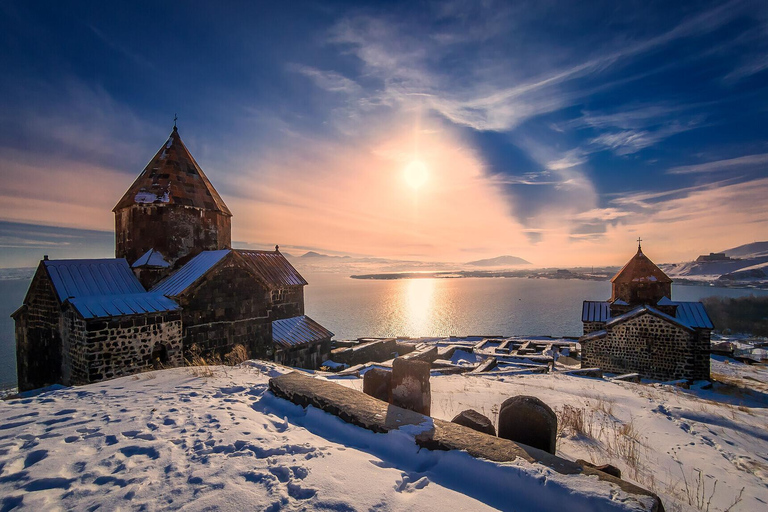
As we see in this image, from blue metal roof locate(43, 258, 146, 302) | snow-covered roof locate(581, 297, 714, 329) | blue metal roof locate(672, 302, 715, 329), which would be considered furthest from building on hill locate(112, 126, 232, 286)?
blue metal roof locate(672, 302, 715, 329)

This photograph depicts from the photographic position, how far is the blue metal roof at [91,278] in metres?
9.33

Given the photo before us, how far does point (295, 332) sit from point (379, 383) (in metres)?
10.7

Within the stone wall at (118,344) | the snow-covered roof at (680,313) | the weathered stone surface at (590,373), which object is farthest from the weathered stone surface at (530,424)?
the snow-covered roof at (680,313)

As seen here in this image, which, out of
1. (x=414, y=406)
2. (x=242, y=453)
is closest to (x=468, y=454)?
(x=414, y=406)

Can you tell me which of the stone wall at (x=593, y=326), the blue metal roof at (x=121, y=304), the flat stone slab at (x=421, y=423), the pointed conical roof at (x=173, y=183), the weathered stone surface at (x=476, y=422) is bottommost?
the stone wall at (x=593, y=326)

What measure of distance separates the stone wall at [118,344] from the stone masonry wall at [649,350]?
1915 centimetres

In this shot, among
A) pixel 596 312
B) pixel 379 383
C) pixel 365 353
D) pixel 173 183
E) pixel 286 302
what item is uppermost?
pixel 173 183

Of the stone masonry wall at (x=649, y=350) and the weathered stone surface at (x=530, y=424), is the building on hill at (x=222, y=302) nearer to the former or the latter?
the weathered stone surface at (x=530, y=424)

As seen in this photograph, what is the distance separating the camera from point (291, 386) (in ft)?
15.1

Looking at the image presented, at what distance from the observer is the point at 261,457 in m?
3.05

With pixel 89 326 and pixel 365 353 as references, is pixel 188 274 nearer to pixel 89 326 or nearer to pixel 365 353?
pixel 89 326

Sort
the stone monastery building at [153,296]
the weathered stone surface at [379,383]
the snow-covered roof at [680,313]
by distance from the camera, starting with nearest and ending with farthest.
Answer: the weathered stone surface at [379,383] → the stone monastery building at [153,296] → the snow-covered roof at [680,313]

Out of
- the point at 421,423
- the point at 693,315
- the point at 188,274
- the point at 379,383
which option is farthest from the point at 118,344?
the point at 693,315

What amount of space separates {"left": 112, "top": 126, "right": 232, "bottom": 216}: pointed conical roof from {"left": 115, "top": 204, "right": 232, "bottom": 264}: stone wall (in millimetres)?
236
